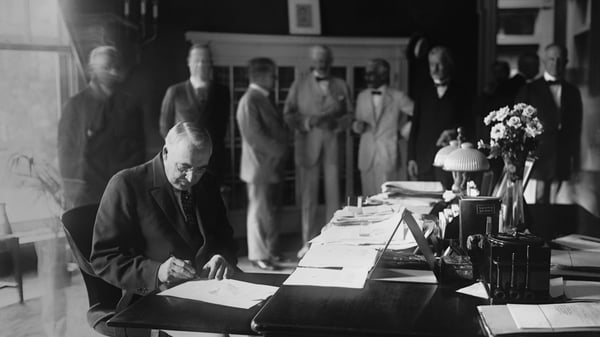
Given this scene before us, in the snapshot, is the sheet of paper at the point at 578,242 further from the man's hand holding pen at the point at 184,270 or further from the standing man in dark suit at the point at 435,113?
the standing man in dark suit at the point at 435,113

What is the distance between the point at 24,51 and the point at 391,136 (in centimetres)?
346

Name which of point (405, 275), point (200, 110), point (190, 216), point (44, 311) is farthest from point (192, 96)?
point (405, 275)

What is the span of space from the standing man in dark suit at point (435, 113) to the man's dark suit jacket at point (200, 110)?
1478 millimetres

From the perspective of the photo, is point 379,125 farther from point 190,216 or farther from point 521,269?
point 521,269

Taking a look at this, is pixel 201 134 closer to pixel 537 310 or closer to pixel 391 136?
pixel 537 310

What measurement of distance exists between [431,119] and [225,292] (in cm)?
327

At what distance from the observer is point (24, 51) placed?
2.15m

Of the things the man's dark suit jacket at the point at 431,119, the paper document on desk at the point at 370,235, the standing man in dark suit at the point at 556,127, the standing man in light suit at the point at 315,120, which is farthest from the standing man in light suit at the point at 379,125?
the paper document on desk at the point at 370,235

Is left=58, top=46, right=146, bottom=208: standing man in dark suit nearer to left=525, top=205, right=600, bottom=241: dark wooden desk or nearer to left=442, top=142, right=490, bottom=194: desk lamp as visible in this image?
left=442, top=142, right=490, bottom=194: desk lamp

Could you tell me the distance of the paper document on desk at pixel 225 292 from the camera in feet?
5.15

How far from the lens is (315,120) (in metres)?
5.07

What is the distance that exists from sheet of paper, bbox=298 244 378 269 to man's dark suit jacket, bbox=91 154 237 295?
0.42 m

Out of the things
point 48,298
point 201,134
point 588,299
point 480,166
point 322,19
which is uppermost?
point 322,19

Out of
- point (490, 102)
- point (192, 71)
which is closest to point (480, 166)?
point (192, 71)
